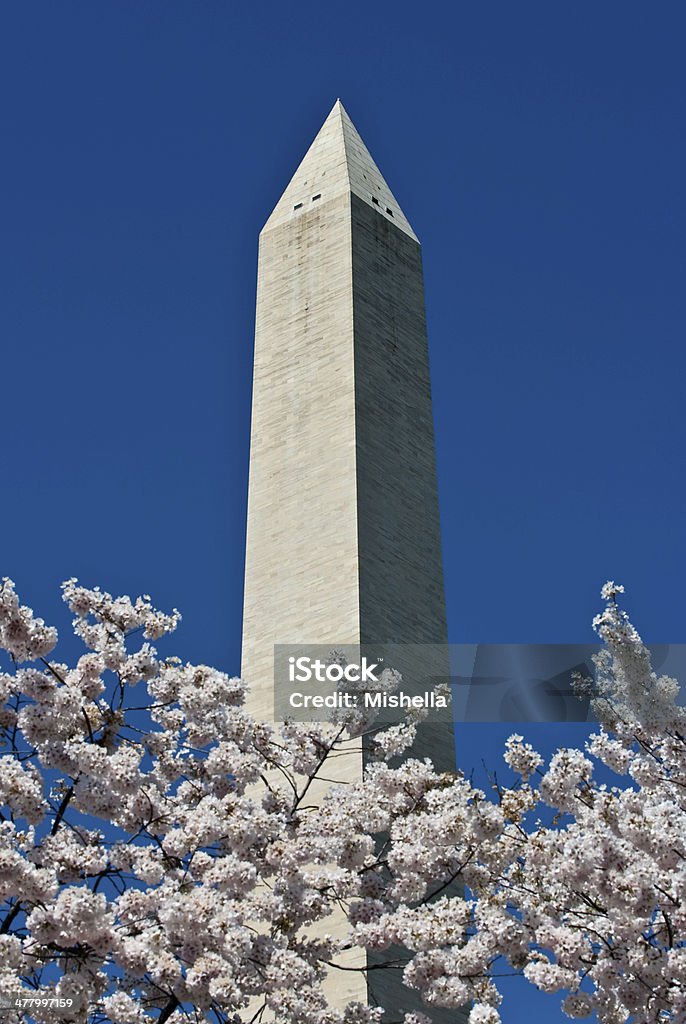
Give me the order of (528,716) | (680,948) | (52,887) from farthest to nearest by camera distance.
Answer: (528,716) → (680,948) → (52,887)

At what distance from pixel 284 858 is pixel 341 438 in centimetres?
1434

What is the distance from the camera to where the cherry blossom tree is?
1148 cm

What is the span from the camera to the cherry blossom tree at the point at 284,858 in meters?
11.5

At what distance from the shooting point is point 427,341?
3038cm

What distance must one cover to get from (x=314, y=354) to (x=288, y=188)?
5.56m

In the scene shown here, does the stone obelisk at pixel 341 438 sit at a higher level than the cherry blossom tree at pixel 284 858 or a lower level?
higher

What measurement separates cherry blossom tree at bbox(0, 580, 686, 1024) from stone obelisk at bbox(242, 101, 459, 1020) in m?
8.92

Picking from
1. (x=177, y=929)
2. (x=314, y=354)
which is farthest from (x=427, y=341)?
(x=177, y=929)

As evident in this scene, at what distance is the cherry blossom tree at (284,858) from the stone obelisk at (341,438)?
892 cm

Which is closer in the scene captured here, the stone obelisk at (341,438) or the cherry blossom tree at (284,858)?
the cherry blossom tree at (284,858)

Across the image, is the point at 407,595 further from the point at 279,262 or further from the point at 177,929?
the point at 177,929

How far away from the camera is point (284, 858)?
12.8 meters

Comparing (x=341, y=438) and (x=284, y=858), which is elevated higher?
(x=341, y=438)

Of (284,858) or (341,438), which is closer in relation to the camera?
(284,858)
